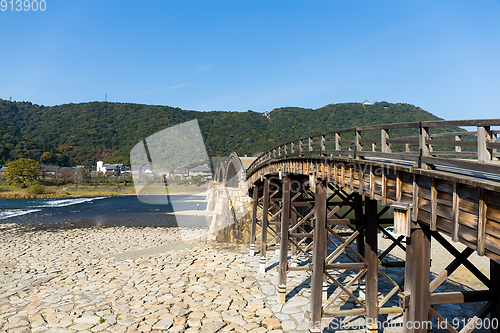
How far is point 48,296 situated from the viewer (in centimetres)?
1103

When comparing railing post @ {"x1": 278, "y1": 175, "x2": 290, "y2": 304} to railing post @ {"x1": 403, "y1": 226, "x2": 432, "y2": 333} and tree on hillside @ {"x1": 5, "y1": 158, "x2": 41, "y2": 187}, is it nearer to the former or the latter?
→ railing post @ {"x1": 403, "y1": 226, "x2": 432, "y2": 333}

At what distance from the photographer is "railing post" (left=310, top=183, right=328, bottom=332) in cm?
696

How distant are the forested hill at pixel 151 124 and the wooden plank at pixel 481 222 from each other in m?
75.1

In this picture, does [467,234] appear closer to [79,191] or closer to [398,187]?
[398,187]

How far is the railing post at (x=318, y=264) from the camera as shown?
274 inches

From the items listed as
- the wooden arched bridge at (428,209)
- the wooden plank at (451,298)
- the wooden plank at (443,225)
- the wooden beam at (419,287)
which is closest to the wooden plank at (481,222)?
the wooden arched bridge at (428,209)

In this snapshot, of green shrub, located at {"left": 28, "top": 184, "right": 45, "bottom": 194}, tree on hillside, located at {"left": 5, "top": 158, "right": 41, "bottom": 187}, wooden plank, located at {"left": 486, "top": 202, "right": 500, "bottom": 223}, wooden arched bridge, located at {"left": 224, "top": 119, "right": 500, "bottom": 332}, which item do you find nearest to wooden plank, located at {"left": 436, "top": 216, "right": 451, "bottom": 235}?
wooden arched bridge, located at {"left": 224, "top": 119, "right": 500, "bottom": 332}

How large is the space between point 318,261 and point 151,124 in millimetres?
109927

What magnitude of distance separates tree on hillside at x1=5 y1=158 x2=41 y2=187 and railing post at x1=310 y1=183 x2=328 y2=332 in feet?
260

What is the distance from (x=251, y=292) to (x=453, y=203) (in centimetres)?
876

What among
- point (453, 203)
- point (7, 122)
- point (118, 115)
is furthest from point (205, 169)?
point (7, 122)

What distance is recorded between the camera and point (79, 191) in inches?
2594

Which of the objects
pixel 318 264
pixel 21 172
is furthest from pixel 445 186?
pixel 21 172

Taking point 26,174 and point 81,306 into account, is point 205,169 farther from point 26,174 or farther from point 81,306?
point 81,306
